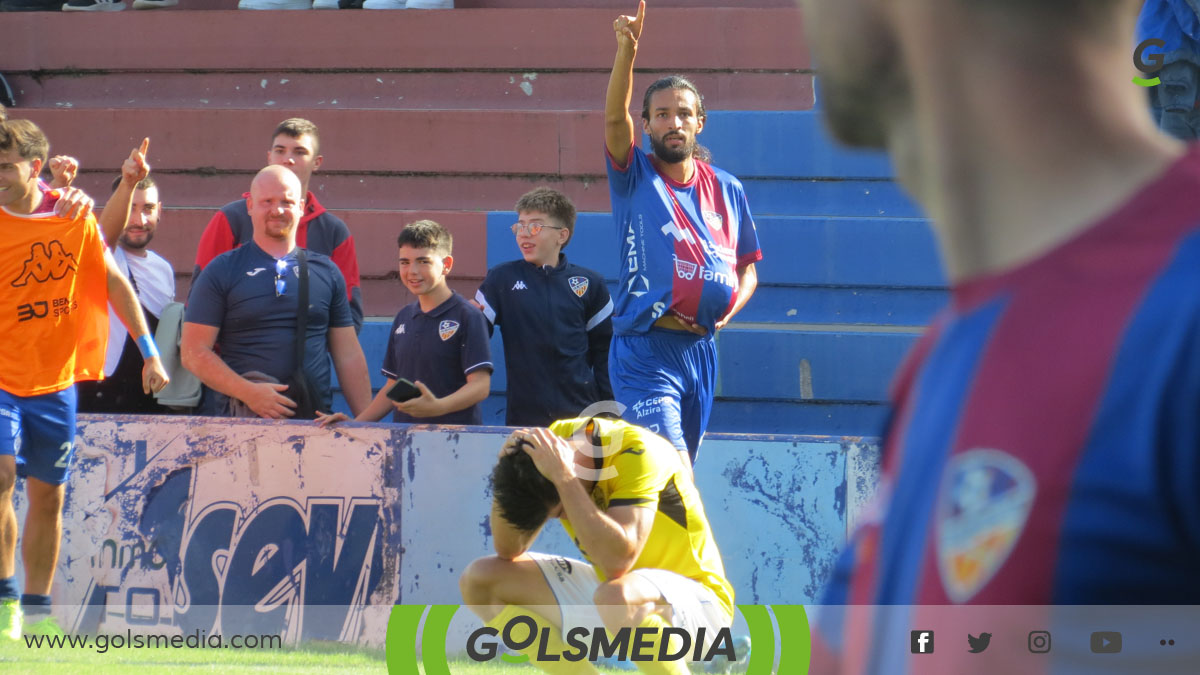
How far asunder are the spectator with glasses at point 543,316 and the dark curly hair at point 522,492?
2543 millimetres

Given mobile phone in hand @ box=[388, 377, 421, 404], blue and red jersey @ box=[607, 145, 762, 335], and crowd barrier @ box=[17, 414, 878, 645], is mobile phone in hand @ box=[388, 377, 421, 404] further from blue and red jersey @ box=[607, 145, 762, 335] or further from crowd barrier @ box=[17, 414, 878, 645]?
blue and red jersey @ box=[607, 145, 762, 335]

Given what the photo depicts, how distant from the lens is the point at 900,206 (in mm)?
9648

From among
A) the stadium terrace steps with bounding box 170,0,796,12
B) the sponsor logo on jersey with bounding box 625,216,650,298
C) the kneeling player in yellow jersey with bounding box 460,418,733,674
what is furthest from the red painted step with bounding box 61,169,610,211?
the kneeling player in yellow jersey with bounding box 460,418,733,674

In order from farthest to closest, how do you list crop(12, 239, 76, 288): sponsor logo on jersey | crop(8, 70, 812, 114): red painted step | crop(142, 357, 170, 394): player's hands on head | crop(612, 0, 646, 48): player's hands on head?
crop(8, 70, 812, 114): red painted step, crop(142, 357, 170, 394): player's hands on head, crop(12, 239, 76, 288): sponsor logo on jersey, crop(612, 0, 646, 48): player's hands on head

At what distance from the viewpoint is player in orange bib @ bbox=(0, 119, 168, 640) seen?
571cm

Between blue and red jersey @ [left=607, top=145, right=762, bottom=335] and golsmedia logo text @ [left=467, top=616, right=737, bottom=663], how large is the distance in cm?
161

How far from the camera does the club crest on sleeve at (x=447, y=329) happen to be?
6.77m

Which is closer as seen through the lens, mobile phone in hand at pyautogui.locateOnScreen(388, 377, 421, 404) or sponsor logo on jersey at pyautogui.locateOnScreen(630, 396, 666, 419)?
sponsor logo on jersey at pyautogui.locateOnScreen(630, 396, 666, 419)

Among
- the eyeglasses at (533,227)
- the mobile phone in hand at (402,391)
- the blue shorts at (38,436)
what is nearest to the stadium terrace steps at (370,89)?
the eyeglasses at (533,227)

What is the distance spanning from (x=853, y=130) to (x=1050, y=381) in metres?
0.25

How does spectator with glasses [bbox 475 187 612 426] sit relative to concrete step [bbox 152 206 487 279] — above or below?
below

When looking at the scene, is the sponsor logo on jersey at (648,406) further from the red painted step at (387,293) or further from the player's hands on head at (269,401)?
the red painted step at (387,293)

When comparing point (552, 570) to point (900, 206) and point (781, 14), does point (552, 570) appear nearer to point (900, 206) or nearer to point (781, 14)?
point (900, 206)

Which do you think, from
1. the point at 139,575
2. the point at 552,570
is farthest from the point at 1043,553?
the point at 139,575
